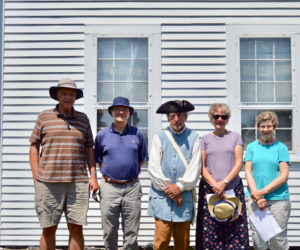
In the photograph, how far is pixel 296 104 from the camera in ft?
15.9

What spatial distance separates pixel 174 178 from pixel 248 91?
2.18 meters

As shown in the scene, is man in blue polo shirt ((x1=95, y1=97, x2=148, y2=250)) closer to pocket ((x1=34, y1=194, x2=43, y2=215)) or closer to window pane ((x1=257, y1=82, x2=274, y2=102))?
pocket ((x1=34, y1=194, x2=43, y2=215))

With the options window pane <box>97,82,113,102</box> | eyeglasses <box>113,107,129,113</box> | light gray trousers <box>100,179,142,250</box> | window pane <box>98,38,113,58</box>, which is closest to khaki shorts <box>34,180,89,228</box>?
light gray trousers <box>100,179,142,250</box>

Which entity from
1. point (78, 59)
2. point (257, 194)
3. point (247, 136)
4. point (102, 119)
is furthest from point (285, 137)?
point (78, 59)

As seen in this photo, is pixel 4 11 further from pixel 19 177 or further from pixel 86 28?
pixel 19 177

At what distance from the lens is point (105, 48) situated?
496 cm

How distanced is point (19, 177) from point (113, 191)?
78.1 inches

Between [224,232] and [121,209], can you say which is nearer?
[224,232]

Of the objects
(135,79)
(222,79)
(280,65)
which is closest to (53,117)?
(135,79)

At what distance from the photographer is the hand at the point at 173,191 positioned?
3.24 metres

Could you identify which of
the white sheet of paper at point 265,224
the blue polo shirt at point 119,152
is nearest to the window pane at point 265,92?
the white sheet of paper at point 265,224

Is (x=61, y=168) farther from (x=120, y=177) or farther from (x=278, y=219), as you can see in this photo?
(x=278, y=219)

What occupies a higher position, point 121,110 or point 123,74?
point 123,74

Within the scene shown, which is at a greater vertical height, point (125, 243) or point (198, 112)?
point (198, 112)
